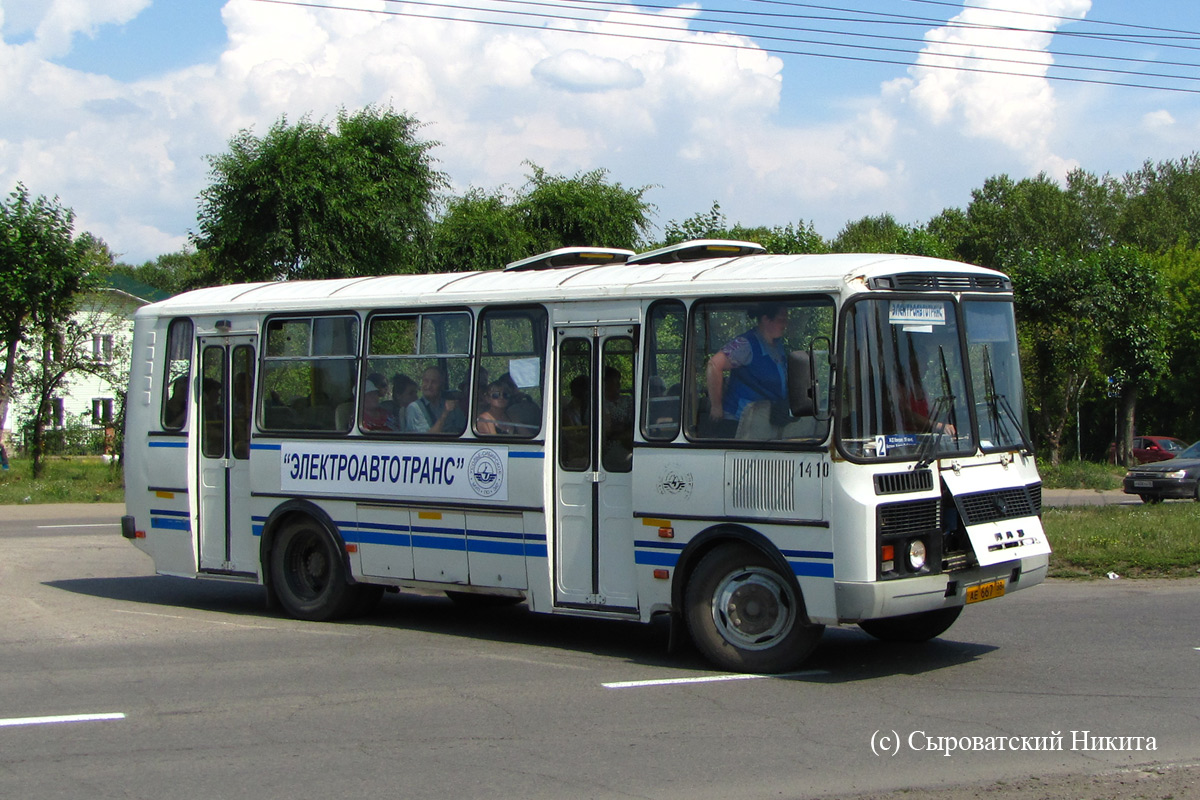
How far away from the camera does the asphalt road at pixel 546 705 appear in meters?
6.12

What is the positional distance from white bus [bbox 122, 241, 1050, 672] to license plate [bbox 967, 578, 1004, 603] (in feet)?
0.14

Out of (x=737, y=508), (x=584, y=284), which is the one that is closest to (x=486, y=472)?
(x=584, y=284)

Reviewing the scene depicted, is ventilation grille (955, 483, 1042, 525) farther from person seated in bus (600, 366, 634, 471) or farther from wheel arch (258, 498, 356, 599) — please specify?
wheel arch (258, 498, 356, 599)

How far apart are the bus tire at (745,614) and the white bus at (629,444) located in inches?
0.7

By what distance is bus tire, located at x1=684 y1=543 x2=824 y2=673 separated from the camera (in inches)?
329

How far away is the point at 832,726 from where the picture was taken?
7031 millimetres

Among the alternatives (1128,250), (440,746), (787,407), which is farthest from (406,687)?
(1128,250)

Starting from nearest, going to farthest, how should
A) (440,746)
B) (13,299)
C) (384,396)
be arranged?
1. (440,746)
2. (384,396)
3. (13,299)

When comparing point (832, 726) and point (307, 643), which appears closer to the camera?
point (832, 726)

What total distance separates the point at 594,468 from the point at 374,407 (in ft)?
7.98

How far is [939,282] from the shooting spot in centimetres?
870

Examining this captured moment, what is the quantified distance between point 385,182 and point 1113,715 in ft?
78.3

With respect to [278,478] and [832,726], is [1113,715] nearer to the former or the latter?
[832,726]

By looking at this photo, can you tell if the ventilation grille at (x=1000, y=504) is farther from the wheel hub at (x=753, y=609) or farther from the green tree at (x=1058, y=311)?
the green tree at (x=1058, y=311)
